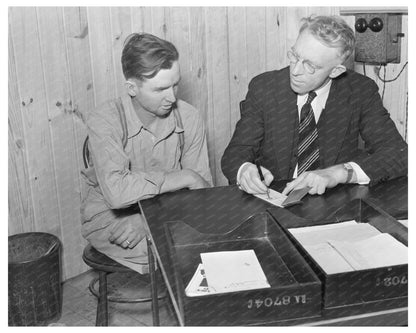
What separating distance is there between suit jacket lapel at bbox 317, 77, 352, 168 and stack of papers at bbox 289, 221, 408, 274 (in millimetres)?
783

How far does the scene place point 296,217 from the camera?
1873 millimetres

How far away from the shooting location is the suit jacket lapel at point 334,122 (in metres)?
2.60

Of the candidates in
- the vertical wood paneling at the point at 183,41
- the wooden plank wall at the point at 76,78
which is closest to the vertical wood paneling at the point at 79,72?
the wooden plank wall at the point at 76,78

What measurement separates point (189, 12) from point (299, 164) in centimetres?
125

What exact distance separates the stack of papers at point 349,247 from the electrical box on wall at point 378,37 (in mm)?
1790

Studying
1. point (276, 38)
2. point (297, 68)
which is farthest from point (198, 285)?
point (276, 38)

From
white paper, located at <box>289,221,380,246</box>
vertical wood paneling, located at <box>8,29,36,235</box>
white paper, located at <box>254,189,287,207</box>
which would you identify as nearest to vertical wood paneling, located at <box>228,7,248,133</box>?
vertical wood paneling, located at <box>8,29,36,235</box>

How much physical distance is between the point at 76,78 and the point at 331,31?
52.4 inches

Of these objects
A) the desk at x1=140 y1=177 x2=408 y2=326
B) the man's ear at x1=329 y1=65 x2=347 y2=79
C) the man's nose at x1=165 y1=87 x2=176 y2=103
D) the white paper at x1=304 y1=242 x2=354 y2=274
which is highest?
the man's ear at x1=329 y1=65 x2=347 y2=79

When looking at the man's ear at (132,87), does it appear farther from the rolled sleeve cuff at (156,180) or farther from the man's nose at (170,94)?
the rolled sleeve cuff at (156,180)

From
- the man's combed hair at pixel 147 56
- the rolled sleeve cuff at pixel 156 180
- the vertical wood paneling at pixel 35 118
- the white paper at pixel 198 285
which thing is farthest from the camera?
the vertical wood paneling at pixel 35 118

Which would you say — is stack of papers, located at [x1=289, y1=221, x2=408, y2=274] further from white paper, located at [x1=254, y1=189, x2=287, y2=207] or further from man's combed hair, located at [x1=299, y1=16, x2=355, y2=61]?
man's combed hair, located at [x1=299, y1=16, x2=355, y2=61]

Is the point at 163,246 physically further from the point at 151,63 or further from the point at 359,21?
the point at 359,21

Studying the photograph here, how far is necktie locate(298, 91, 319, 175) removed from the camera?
8.45 feet
